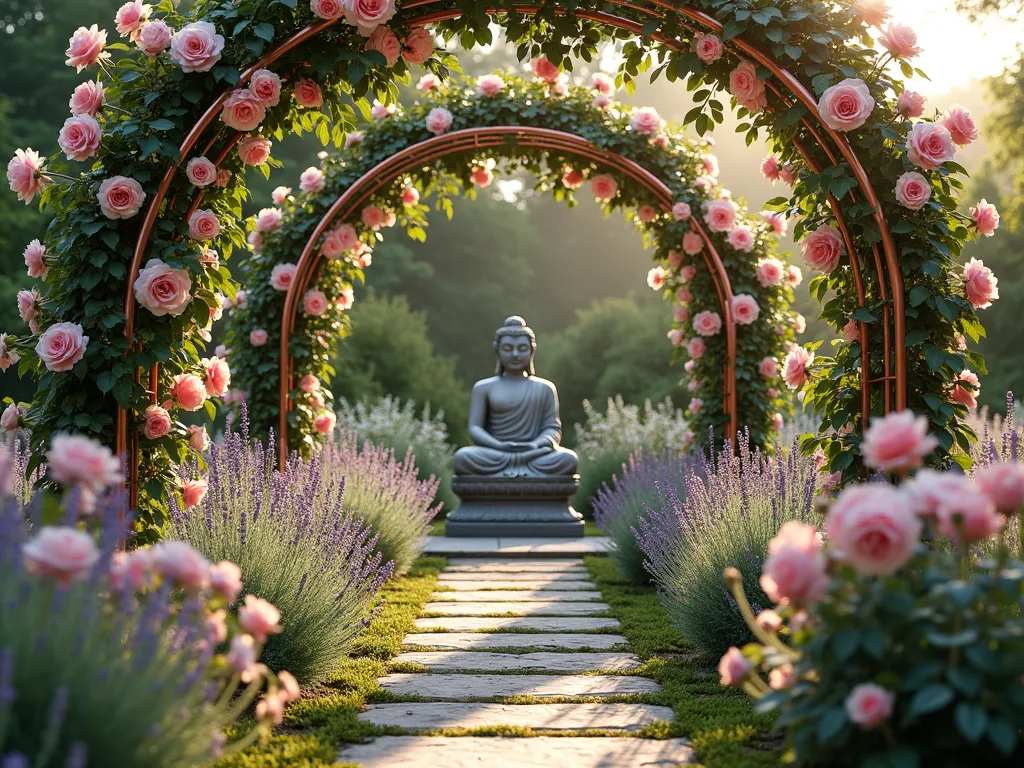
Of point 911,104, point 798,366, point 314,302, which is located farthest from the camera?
point 314,302

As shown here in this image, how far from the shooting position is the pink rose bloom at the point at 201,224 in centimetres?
407

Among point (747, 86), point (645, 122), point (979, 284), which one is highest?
point (645, 122)

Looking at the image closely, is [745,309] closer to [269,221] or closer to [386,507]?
[386,507]

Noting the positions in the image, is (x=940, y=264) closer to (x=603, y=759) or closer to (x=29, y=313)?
(x=603, y=759)

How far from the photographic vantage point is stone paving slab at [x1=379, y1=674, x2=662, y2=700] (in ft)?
11.9

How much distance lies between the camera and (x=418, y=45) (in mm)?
4363

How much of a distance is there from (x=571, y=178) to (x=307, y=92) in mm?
3453

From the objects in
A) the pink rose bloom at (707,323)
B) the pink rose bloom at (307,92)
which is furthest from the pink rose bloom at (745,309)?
the pink rose bloom at (307,92)

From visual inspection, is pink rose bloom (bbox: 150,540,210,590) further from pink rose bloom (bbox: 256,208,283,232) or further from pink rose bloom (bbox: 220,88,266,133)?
pink rose bloom (bbox: 256,208,283,232)

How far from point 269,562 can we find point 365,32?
215cm

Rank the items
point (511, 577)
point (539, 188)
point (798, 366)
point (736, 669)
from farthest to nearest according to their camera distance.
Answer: point (539, 188), point (511, 577), point (798, 366), point (736, 669)

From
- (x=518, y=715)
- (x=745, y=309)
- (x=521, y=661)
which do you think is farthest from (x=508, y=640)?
(x=745, y=309)

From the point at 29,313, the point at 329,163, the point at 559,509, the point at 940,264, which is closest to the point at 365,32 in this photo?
the point at 29,313

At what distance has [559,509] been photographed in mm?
8961
